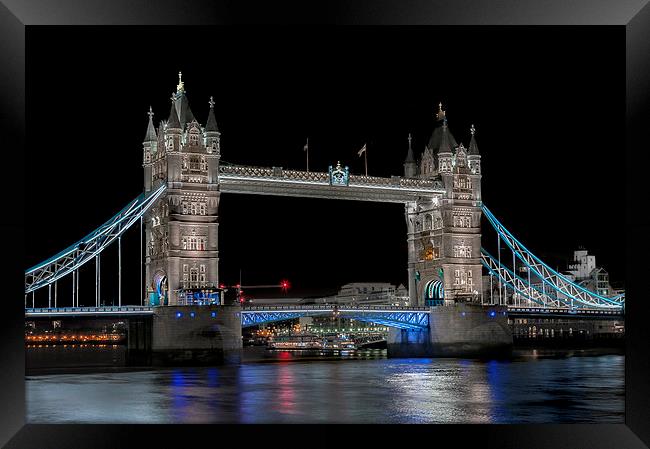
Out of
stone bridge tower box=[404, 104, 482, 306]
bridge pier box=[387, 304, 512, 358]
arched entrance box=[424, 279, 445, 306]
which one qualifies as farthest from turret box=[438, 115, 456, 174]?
bridge pier box=[387, 304, 512, 358]

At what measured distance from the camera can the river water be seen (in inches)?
1001

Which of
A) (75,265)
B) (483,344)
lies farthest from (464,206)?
(75,265)

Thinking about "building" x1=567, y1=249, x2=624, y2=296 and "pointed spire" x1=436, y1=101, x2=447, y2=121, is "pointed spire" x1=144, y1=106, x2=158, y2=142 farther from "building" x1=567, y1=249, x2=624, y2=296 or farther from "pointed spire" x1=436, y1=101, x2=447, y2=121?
"building" x1=567, y1=249, x2=624, y2=296

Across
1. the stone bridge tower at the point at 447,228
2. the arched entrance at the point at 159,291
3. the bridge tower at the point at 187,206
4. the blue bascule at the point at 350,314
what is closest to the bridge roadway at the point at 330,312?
the blue bascule at the point at 350,314

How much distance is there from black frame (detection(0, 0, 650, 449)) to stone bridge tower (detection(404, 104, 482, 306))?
5393 cm

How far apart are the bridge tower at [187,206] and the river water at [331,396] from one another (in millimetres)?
9200

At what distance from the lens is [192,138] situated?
196 feet

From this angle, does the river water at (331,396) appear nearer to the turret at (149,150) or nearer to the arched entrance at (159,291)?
the arched entrance at (159,291)

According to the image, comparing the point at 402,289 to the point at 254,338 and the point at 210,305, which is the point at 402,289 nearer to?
the point at 254,338
